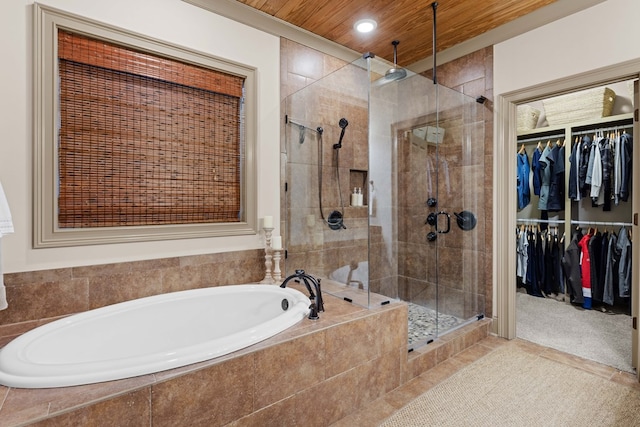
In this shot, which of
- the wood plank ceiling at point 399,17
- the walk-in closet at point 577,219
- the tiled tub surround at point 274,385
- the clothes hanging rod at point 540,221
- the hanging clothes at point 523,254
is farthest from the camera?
the hanging clothes at point 523,254

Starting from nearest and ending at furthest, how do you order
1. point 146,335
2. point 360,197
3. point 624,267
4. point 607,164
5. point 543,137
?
point 146,335
point 360,197
point 624,267
point 607,164
point 543,137

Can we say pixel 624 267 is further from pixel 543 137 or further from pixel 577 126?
pixel 543 137

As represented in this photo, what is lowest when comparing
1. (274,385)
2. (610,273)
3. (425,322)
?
(425,322)

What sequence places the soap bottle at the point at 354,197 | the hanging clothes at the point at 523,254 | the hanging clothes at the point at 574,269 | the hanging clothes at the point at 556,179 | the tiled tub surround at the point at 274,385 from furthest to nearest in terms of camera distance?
the hanging clothes at the point at 523,254 < the hanging clothes at the point at 556,179 < the hanging clothes at the point at 574,269 < the soap bottle at the point at 354,197 < the tiled tub surround at the point at 274,385

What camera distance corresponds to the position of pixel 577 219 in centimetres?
→ 388

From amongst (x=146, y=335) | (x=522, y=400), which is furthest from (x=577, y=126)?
(x=146, y=335)

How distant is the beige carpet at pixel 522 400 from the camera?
174 centimetres

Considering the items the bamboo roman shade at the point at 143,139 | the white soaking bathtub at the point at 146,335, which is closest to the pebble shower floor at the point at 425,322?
the white soaking bathtub at the point at 146,335

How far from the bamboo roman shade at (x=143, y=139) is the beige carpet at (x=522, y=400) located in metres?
1.81

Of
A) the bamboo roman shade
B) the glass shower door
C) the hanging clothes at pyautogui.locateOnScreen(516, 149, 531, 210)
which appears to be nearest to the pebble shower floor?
the glass shower door

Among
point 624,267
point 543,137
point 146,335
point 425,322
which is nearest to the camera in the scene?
point 146,335

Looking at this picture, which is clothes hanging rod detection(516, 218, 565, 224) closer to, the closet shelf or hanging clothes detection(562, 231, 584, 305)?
hanging clothes detection(562, 231, 584, 305)

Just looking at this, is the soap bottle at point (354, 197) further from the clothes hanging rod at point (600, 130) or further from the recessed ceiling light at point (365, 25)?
the clothes hanging rod at point (600, 130)

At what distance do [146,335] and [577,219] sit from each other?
4521 mm
